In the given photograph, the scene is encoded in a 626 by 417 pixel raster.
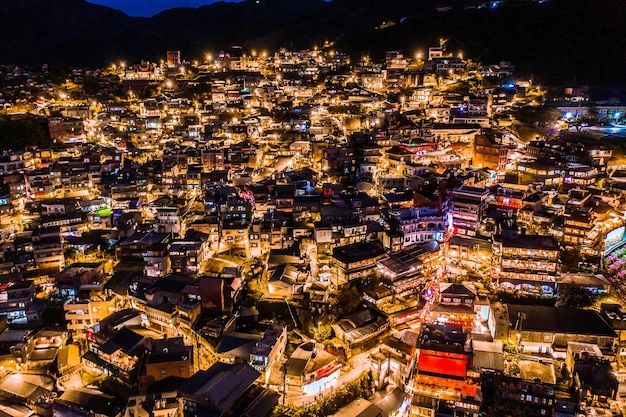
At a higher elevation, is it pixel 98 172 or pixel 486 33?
pixel 486 33

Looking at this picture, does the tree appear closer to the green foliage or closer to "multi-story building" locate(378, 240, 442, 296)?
"multi-story building" locate(378, 240, 442, 296)

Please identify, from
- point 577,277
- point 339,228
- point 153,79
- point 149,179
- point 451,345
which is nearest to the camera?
point 451,345

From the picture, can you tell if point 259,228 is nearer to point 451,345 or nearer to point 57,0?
point 451,345

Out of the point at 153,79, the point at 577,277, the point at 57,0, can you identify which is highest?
Result: the point at 57,0

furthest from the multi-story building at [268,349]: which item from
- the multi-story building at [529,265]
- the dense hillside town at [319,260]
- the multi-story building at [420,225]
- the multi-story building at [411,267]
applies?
the multi-story building at [529,265]

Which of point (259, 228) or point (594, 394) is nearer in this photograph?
point (594, 394)

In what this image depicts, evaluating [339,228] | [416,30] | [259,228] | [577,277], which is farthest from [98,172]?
[416,30]

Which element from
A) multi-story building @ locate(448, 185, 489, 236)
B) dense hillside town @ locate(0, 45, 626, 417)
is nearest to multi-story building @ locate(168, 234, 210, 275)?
dense hillside town @ locate(0, 45, 626, 417)

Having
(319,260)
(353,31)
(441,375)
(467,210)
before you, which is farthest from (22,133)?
(353,31)
